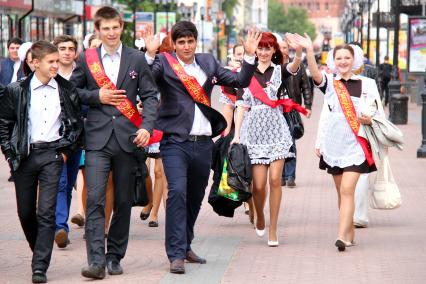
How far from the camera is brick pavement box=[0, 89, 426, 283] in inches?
362

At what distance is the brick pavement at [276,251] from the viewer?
9195mm

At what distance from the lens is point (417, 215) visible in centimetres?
1321

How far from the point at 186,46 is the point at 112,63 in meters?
0.59

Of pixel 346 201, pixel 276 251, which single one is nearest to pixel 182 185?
pixel 276 251

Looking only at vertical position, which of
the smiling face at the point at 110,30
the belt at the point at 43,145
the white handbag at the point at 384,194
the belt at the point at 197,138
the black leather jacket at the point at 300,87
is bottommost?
the white handbag at the point at 384,194

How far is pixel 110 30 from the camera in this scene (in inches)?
356

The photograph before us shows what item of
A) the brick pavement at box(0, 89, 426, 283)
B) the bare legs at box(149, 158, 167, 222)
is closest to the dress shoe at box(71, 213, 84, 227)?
the brick pavement at box(0, 89, 426, 283)

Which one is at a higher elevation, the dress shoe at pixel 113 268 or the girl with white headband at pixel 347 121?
the girl with white headband at pixel 347 121

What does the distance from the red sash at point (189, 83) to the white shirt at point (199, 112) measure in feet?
0.19

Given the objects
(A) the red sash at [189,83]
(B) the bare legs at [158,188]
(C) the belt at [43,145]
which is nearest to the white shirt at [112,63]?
(A) the red sash at [189,83]

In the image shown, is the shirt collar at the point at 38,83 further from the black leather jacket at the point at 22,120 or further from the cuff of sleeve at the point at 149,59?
the cuff of sleeve at the point at 149,59

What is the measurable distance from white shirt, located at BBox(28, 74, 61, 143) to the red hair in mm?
2310

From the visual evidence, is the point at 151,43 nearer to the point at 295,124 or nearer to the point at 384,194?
the point at 384,194

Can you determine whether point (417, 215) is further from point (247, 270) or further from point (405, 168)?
point (405, 168)
